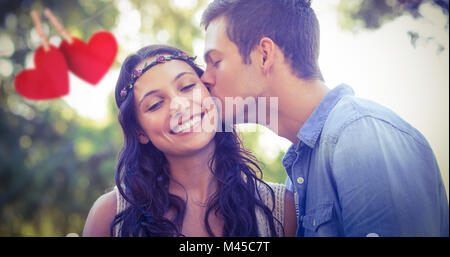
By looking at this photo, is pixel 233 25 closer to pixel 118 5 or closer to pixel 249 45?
pixel 249 45

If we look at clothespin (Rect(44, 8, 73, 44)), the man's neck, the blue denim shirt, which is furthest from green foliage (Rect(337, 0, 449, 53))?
clothespin (Rect(44, 8, 73, 44))

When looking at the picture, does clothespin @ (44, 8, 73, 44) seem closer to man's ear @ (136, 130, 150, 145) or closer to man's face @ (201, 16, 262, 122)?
man's ear @ (136, 130, 150, 145)

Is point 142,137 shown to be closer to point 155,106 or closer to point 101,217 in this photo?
point 155,106

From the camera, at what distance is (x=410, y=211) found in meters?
1.12

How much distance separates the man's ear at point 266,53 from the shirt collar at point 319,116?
0.28m

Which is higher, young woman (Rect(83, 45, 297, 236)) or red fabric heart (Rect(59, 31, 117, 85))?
red fabric heart (Rect(59, 31, 117, 85))

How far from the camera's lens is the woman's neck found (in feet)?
4.99

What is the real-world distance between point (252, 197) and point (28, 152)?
3.90 feet

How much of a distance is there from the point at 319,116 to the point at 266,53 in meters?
0.37

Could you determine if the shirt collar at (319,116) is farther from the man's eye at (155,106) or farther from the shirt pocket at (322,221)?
the man's eye at (155,106)

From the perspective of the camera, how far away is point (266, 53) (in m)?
1.56

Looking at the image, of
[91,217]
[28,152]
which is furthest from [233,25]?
[28,152]

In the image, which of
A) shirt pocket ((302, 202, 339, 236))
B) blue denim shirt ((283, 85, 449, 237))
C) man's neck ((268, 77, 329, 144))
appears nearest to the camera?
blue denim shirt ((283, 85, 449, 237))

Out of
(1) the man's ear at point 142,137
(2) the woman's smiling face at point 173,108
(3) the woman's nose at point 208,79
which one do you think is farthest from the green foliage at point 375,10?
(1) the man's ear at point 142,137
